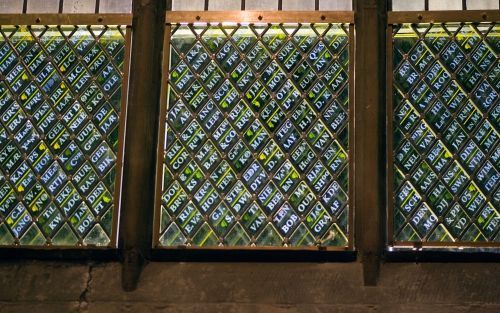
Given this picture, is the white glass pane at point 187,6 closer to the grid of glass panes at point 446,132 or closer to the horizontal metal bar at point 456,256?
the grid of glass panes at point 446,132

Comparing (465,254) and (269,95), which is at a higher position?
(269,95)

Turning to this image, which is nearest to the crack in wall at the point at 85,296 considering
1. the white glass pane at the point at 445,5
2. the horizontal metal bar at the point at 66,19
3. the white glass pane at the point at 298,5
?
the horizontal metal bar at the point at 66,19

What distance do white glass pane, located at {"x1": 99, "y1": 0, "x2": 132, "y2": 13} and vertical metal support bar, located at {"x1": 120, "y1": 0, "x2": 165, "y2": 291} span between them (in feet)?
0.16

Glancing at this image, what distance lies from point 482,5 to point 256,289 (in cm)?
226

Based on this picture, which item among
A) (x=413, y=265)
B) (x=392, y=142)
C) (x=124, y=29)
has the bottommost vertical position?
(x=413, y=265)

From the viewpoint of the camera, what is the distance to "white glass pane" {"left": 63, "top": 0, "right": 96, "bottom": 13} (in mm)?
7590

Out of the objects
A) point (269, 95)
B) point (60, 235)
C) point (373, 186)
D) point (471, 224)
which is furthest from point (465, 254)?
point (60, 235)

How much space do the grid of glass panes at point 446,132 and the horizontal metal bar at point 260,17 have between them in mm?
389

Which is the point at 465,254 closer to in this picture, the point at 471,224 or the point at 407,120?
the point at 471,224

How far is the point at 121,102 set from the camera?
7270mm

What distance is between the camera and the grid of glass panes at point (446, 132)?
6.93 meters

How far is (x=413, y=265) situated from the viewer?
22.4 ft

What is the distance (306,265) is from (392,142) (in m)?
0.90

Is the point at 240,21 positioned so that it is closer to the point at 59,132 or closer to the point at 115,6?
the point at 115,6
